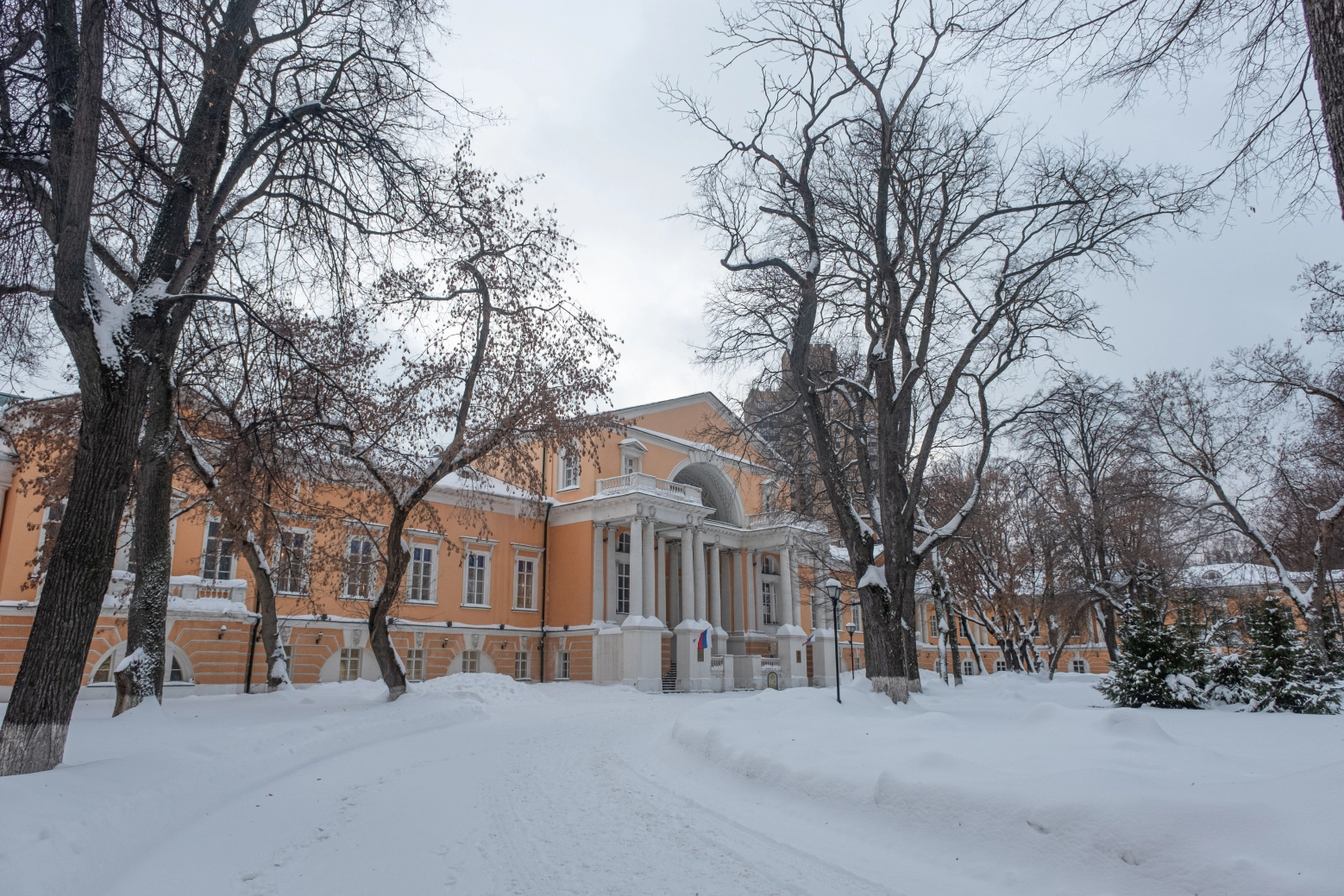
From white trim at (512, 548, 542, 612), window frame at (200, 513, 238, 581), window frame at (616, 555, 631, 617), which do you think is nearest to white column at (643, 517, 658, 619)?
window frame at (616, 555, 631, 617)

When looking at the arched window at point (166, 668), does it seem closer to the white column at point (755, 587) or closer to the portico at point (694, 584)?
the portico at point (694, 584)

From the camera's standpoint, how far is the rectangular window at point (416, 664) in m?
28.4

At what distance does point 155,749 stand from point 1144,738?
9636 millimetres

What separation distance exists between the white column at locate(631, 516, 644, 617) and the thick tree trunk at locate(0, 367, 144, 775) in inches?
969

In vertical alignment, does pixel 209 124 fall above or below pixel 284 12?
below

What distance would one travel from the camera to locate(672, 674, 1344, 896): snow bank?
4.23 m

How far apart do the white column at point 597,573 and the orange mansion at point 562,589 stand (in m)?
0.07

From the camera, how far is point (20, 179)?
7078mm

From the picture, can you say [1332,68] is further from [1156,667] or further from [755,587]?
[755,587]

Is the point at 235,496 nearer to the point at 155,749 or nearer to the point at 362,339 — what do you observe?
the point at 362,339

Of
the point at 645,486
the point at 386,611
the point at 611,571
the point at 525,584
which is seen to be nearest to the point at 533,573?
the point at 525,584

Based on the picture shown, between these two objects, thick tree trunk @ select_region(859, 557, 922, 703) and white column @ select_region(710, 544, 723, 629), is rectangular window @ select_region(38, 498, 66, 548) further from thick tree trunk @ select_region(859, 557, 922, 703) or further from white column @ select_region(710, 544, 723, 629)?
white column @ select_region(710, 544, 723, 629)

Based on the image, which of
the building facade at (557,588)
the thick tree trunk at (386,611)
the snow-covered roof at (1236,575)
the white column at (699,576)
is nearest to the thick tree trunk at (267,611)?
the building facade at (557,588)

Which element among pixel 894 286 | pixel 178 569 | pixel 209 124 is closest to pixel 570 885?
pixel 209 124
